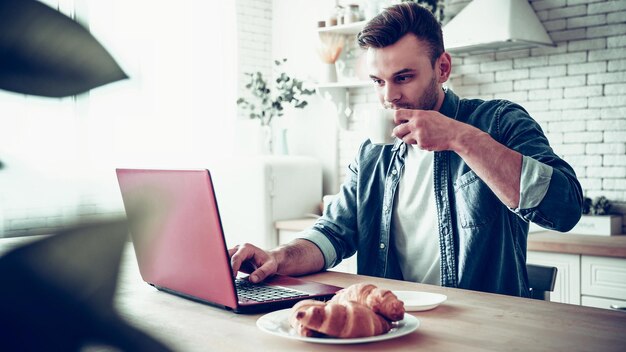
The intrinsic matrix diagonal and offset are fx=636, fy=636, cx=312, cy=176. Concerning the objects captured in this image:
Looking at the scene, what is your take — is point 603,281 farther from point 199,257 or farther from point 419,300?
point 199,257

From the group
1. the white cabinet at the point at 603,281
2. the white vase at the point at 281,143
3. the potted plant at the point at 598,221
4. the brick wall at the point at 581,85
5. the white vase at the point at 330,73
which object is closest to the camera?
the white cabinet at the point at 603,281

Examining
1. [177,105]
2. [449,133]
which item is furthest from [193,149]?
[449,133]

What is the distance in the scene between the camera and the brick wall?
302 cm

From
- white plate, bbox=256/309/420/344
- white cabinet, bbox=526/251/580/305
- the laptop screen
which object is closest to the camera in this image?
the laptop screen

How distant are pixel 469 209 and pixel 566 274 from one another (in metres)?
1.13

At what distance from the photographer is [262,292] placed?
4.36ft

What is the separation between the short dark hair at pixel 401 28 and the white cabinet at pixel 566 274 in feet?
3.90

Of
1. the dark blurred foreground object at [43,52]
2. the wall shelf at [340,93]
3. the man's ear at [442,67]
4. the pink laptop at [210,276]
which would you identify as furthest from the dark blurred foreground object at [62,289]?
the wall shelf at [340,93]

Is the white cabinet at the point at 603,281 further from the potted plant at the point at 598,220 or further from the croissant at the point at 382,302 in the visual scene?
the croissant at the point at 382,302

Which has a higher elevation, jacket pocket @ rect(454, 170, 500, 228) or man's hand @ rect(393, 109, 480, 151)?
man's hand @ rect(393, 109, 480, 151)

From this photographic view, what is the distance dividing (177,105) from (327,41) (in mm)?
3952

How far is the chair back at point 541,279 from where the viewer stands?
1.85 meters

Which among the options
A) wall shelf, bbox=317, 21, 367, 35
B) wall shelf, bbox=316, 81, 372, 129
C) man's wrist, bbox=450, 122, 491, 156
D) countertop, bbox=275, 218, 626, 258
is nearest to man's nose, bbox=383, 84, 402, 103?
man's wrist, bbox=450, 122, 491, 156

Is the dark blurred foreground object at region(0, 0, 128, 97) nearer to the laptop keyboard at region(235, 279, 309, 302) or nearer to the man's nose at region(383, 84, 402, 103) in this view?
the laptop keyboard at region(235, 279, 309, 302)
